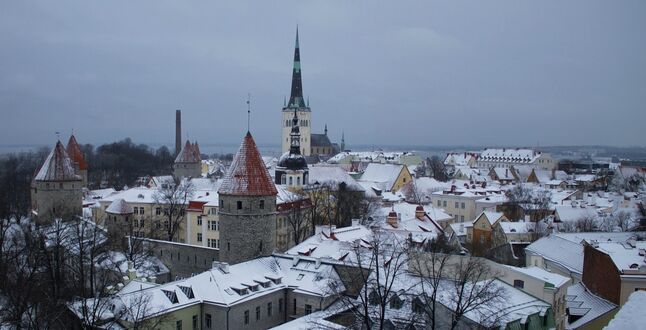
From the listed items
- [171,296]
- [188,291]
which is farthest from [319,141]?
[171,296]

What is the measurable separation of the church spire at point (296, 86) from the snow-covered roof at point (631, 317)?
98.2m

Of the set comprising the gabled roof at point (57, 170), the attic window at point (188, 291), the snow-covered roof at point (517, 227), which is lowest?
the snow-covered roof at point (517, 227)

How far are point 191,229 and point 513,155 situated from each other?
10637 centimetres

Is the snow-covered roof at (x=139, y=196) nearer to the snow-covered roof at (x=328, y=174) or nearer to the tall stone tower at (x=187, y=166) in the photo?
the tall stone tower at (x=187, y=166)

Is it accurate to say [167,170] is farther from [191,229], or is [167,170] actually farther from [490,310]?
[490,310]

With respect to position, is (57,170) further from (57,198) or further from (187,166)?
(187,166)

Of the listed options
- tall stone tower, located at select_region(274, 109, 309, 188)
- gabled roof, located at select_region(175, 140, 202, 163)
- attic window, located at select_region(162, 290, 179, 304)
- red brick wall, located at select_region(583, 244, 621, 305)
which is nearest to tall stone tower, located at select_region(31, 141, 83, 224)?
tall stone tower, located at select_region(274, 109, 309, 188)

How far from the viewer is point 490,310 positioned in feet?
68.8

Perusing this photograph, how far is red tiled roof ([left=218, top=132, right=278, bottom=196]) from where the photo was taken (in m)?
30.7

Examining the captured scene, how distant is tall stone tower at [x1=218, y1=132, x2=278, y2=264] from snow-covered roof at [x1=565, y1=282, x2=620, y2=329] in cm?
1515

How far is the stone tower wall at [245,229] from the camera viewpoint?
30.5 meters

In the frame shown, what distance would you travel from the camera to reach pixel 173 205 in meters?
47.0

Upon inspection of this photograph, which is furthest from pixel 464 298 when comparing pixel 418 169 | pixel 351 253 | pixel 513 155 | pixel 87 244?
pixel 513 155

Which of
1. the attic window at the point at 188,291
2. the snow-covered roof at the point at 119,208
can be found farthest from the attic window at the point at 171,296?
the snow-covered roof at the point at 119,208
